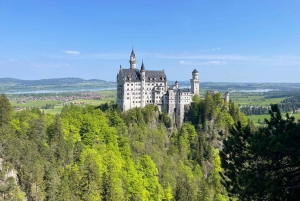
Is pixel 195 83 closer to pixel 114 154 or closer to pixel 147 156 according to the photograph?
pixel 147 156

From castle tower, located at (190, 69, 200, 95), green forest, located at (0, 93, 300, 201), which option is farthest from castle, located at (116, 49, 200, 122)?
castle tower, located at (190, 69, 200, 95)

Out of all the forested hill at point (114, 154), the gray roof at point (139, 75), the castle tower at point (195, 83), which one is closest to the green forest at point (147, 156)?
the forested hill at point (114, 154)

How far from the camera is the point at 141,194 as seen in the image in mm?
46875

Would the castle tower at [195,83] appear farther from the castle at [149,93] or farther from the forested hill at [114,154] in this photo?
the forested hill at [114,154]

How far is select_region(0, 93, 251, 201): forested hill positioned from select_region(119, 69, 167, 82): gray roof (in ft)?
38.2

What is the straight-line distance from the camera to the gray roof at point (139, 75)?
9061 cm

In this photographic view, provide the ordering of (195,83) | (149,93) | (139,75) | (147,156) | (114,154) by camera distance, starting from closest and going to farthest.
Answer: (114,154)
(147,156)
(149,93)
(139,75)
(195,83)

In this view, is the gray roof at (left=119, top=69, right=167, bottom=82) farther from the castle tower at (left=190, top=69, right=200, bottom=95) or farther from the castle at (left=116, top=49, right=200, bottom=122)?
the castle tower at (left=190, top=69, right=200, bottom=95)

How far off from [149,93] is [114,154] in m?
40.8

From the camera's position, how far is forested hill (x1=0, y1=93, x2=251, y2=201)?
37.1 m

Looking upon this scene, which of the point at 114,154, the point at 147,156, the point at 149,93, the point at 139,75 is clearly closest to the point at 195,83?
the point at 149,93

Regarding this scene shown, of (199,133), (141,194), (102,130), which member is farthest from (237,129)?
(199,133)

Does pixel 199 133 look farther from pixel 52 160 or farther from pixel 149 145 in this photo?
pixel 52 160

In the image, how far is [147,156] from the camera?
58219 mm
